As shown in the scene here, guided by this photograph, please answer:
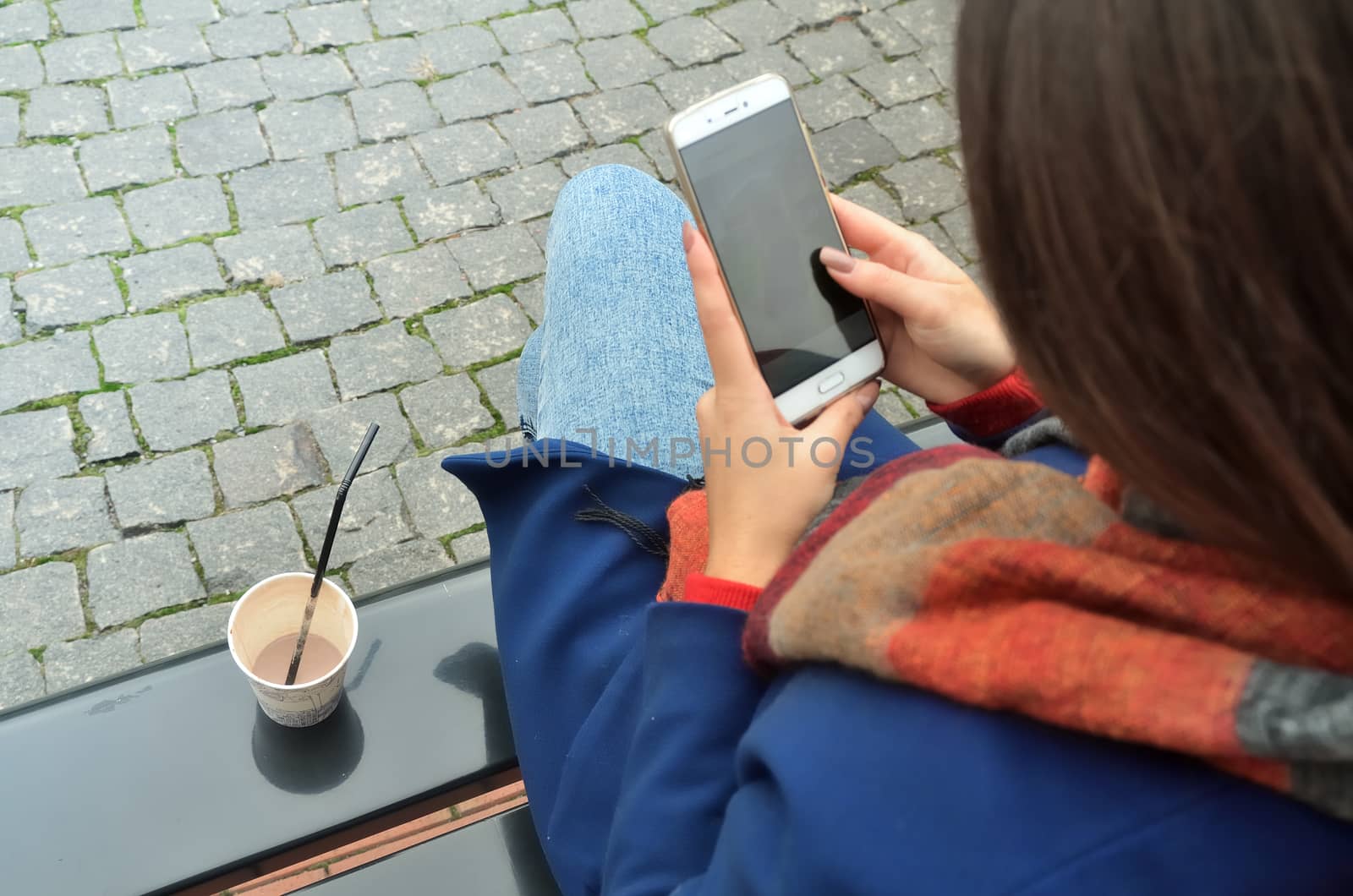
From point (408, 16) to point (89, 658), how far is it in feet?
7.38

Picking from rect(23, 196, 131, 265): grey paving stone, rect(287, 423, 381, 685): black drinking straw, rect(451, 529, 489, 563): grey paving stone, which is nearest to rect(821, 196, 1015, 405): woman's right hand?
rect(287, 423, 381, 685): black drinking straw

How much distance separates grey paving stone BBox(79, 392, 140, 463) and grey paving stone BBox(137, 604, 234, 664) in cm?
44

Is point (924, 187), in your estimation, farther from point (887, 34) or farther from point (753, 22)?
point (753, 22)

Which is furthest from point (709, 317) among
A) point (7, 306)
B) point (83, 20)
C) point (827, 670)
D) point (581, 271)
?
point (83, 20)

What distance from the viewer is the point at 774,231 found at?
129 centimetres

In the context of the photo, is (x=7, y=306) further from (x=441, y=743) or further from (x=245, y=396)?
(x=441, y=743)

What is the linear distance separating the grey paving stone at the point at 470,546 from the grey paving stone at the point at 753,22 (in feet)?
6.49

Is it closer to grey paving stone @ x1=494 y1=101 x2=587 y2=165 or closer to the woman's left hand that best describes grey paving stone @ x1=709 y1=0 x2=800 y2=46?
grey paving stone @ x1=494 y1=101 x2=587 y2=165

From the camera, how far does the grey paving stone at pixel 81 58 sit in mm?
3055

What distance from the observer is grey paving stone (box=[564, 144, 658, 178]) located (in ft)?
9.98

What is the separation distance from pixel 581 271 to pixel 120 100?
81.9 inches

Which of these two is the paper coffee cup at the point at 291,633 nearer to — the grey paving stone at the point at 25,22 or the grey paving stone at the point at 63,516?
the grey paving stone at the point at 63,516

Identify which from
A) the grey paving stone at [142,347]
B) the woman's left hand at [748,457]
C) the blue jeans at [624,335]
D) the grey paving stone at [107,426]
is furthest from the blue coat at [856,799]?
the grey paving stone at [142,347]

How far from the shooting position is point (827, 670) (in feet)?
2.80
